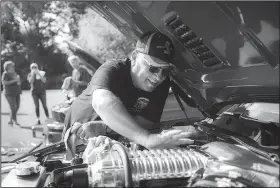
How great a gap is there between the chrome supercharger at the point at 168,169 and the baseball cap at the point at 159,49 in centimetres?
56

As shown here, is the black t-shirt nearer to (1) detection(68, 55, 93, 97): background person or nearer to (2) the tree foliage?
(2) the tree foliage

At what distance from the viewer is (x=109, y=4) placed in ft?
5.65

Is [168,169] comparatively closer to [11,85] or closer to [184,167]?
[184,167]

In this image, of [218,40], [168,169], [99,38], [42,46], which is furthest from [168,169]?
[42,46]

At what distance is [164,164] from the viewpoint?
1.18 m

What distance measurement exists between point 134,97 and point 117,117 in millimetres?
422

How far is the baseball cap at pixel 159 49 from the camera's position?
1.64m

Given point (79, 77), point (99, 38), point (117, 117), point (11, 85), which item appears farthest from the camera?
point (99, 38)

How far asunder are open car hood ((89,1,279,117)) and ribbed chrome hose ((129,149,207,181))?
48 centimetres

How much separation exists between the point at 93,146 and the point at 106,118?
0.59ft

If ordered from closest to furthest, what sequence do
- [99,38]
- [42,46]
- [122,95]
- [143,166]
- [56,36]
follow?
[143,166] → [122,95] → [99,38] → [56,36] → [42,46]

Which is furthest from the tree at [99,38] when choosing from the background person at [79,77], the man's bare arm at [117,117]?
the man's bare arm at [117,117]

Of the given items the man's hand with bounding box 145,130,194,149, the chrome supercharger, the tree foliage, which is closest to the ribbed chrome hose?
the chrome supercharger

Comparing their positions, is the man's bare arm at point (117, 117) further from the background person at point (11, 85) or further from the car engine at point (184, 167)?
the background person at point (11, 85)
